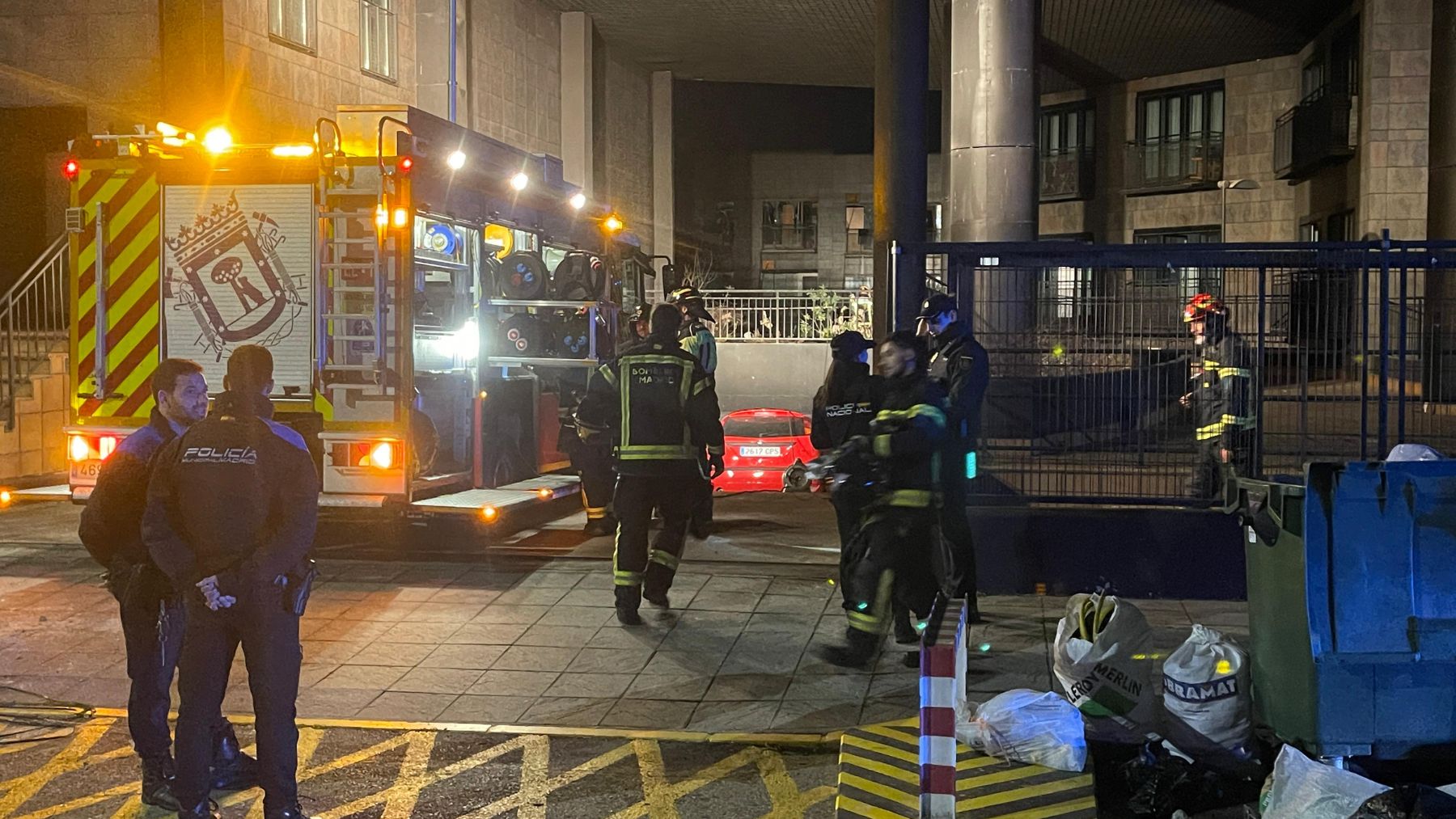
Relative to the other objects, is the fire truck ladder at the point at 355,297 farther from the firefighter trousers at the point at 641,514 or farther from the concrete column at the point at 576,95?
the concrete column at the point at 576,95

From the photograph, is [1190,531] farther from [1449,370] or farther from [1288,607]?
[1288,607]

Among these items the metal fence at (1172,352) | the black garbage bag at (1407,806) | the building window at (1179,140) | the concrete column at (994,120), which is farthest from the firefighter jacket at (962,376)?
the building window at (1179,140)

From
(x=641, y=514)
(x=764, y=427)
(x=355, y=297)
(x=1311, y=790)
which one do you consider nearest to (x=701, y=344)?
(x=355, y=297)

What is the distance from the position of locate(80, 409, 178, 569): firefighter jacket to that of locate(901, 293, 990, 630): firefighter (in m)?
3.84

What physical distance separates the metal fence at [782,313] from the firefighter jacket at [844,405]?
15.7 meters

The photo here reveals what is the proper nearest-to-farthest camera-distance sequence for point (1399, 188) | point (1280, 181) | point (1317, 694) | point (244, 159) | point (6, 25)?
point (1317, 694), point (244, 159), point (6, 25), point (1399, 188), point (1280, 181)

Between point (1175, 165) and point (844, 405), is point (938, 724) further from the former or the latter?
point (1175, 165)

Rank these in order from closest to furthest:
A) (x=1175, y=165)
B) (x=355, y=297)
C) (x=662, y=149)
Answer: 1. (x=355, y=297)
2. (x=662, y=149)
3. (x=1175, y=165)

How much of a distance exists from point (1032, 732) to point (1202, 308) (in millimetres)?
3809

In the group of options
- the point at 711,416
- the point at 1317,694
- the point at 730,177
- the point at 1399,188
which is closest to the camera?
the point at 1317,694

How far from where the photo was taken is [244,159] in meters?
8.76

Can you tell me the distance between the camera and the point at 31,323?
1414 centimetres

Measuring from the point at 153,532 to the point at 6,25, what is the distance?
14.1 m

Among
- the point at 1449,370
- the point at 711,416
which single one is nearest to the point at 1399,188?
the point at 1449,370
